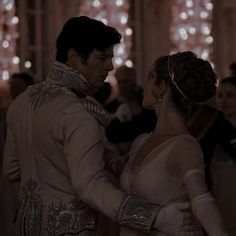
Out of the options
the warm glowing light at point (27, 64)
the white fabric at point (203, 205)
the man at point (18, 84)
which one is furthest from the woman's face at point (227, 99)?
the warm glowing light at point (27, 64)

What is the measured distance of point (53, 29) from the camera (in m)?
7.42

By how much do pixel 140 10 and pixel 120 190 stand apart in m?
6.41

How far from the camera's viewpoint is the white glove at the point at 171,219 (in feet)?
7.33

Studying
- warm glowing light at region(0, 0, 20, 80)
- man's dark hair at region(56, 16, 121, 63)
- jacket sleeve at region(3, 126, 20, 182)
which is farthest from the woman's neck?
warm glowing light at region(0, 0, 20, 80)

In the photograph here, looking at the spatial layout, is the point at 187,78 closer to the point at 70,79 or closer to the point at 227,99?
the point at 70,79

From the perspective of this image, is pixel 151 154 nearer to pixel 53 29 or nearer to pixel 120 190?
pixel 120 190

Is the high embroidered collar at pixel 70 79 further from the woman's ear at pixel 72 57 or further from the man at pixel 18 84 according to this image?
the man at pixel 18 84

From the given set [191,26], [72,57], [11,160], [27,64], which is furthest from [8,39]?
[72,57]

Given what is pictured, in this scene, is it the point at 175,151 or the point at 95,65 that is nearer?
the point at 175,151

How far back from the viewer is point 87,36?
2.45 metres

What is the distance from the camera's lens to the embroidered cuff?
7.37 ft

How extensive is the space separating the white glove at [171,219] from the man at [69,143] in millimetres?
61

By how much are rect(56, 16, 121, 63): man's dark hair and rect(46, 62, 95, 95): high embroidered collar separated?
2.3 inches

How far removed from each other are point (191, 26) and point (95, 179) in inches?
263
